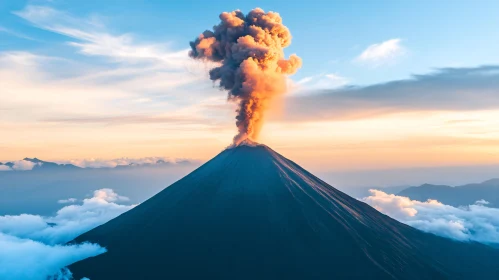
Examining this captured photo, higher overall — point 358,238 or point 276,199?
point 276,199

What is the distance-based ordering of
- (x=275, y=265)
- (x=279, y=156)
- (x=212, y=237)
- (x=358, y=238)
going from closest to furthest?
(x=275, y=265) < (x=212, y=237) < (x=358, y=238) < (x=279, y=156)

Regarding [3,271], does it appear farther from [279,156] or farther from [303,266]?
[279,156]

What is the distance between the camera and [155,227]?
8331cm

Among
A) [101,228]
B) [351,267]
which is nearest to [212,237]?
[351,267]

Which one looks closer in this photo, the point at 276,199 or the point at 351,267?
the point at 351,267

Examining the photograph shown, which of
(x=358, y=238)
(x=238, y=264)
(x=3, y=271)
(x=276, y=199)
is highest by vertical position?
(x=276, y=199)

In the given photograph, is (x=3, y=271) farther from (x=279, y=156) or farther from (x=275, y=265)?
(x=279, y=156)

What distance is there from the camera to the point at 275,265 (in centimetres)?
7056

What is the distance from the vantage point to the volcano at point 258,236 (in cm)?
7112

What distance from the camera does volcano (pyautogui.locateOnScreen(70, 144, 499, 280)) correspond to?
71.1 meters

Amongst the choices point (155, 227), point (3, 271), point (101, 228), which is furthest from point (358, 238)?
point (3, 271)

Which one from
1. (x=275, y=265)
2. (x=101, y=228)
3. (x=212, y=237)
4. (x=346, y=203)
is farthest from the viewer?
(x=346, y=203)

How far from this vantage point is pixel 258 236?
77.5 meters

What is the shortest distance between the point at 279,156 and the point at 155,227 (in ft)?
129
